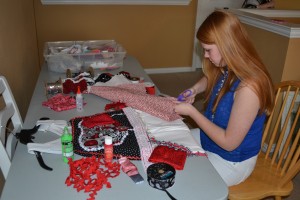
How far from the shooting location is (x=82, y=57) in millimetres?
2393

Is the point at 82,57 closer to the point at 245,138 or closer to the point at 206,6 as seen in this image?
the point at 245,138

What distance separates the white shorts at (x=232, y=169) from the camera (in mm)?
1533

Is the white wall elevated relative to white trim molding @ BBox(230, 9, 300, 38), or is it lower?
lower

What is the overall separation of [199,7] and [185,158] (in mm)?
3562

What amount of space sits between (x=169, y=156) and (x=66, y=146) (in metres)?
0.43

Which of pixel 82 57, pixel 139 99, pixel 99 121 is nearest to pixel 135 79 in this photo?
pixel 139 99

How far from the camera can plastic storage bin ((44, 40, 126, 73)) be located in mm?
2299

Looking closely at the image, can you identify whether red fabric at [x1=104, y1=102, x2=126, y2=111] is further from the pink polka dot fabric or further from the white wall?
the white wall

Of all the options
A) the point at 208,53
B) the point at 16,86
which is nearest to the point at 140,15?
the point at 16,86

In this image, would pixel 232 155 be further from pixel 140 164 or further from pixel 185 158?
pixel 140 164

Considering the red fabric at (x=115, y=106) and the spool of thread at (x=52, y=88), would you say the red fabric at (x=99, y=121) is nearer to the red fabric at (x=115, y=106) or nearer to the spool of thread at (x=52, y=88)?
the red fabric at (x=115, y=106)

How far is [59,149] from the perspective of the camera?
134cm

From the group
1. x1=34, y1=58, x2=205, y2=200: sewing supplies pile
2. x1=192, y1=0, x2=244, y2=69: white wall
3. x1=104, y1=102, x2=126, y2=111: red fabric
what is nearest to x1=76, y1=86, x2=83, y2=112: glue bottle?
x1=34, y1=58, x2=205, y2=200: sewing supplies pile

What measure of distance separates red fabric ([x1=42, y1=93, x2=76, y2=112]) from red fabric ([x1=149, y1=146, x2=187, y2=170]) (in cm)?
68
